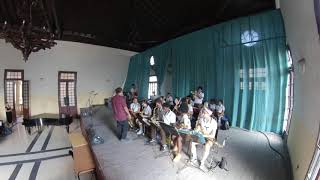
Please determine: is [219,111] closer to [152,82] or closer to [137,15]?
[137,15]

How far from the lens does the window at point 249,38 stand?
6623 millimetres

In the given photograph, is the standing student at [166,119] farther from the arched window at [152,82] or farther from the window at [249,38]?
the arched window at [152,82]

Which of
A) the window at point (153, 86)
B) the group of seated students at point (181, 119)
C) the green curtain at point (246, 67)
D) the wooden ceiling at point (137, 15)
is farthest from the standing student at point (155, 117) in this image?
the window at point (153, 86)

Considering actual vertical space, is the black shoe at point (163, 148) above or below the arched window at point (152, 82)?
below

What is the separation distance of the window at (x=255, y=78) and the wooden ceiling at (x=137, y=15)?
1916mm

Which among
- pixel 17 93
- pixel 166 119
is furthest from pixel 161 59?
pixel 17 93

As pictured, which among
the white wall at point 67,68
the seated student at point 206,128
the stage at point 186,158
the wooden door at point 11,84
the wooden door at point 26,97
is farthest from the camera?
the wooden door at point 26,97

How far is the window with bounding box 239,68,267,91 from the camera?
6426mm

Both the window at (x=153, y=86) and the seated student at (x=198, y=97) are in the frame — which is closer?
the seated student at (x=198, y=97)

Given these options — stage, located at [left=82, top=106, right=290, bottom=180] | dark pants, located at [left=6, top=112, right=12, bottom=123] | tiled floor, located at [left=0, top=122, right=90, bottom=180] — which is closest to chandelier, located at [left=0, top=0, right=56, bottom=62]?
tiled floor, located at [left=0, top=122, right=90, bottom=180]

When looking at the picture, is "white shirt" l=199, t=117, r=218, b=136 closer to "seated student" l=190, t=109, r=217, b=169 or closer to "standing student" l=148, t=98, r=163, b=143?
"seated student" l=190, t=109, r=217, b=169

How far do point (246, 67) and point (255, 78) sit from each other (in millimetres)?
466

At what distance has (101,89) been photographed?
49.0ft

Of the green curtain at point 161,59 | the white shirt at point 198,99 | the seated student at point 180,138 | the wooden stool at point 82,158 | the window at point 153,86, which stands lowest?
the wooden stool at point 82,158
